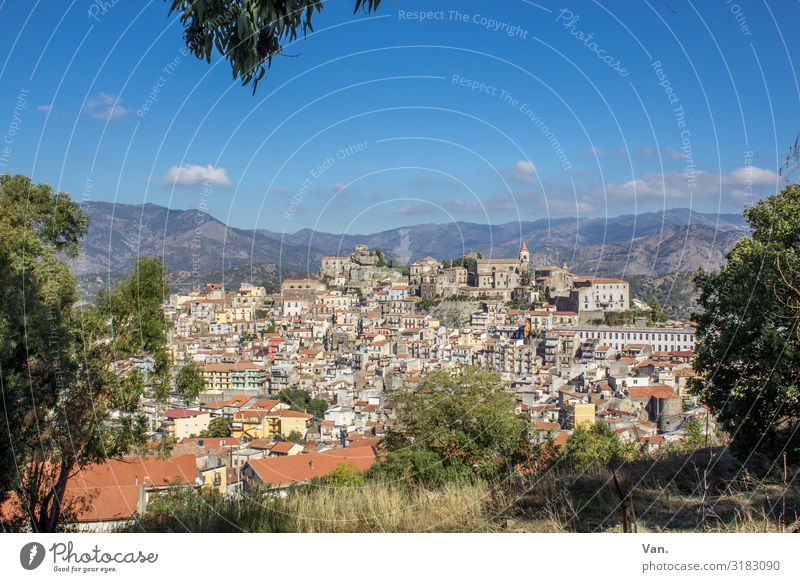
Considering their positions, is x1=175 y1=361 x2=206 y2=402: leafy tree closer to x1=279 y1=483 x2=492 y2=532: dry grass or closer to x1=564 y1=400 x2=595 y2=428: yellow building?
x1=279 y1=483 x2=492 y2=532: dry grass

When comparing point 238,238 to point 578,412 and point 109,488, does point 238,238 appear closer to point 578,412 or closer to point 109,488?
point 109,488

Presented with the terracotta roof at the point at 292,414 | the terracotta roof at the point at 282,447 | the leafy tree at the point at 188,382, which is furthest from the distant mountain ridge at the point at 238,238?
the terracotta roof at the point at 292,414

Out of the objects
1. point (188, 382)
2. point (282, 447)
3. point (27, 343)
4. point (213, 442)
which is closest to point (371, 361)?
point (213, 442)

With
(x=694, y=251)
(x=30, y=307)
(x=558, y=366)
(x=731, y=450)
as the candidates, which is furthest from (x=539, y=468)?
(x=558, y=366)

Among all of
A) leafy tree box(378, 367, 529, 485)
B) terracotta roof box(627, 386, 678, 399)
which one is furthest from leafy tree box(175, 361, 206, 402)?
terracotta roof box(627, 386, 678, 399)

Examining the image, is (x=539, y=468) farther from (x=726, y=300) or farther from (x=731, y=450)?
(x=726, y=300)
